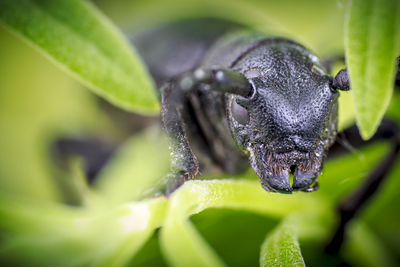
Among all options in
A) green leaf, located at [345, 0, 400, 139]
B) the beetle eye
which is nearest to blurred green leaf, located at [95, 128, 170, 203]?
the beetle eye

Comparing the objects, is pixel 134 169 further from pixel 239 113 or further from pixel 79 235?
pixel 239 113

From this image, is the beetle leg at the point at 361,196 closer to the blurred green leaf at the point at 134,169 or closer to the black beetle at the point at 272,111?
the black beetle at the point at 272,111

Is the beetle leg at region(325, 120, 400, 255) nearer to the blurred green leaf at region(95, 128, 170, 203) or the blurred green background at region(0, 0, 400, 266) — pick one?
the blurred green background at region(0, 0, 400, 266)

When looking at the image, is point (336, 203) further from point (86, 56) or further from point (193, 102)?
point (86, 56)

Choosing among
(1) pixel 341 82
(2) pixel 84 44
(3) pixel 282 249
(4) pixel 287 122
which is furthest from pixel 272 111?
(2) pixel 84 44

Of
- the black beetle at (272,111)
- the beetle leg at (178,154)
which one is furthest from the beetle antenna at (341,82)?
the beetle leg at (178,154)

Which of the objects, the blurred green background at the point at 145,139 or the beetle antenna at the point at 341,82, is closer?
the beetle antenna at the point at 341,82
